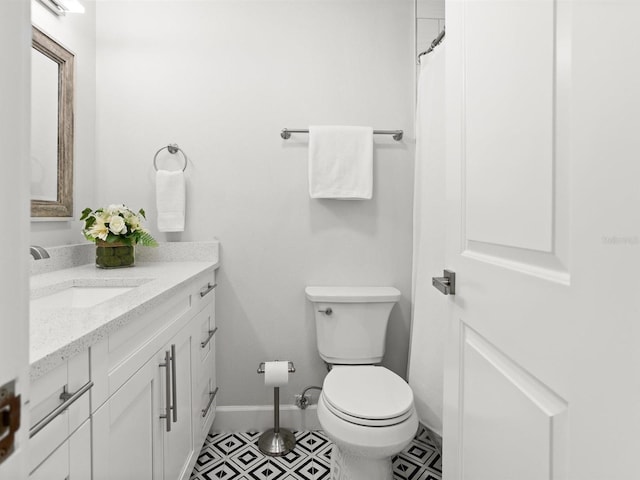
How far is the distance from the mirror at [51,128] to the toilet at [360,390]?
1.19 m

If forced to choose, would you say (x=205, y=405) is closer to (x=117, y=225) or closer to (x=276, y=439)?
(x=276, y=439)

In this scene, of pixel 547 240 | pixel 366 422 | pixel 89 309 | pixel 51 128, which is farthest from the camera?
pixel 51 128

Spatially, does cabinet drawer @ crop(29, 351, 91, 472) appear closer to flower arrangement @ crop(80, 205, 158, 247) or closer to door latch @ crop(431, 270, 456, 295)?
door latch @ crop(431, 270, 456, 295)

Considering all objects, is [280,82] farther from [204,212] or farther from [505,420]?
[505,420]

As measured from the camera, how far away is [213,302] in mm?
1857

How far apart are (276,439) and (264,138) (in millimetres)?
1504

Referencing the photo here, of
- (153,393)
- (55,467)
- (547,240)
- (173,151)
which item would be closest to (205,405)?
(153,393)

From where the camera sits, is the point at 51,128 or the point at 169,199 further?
the point at 169,199

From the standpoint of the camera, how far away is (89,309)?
0.89 meters

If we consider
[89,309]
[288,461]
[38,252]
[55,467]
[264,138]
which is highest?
[264,138]

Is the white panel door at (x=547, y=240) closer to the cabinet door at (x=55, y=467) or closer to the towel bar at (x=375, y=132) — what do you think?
the cabinet door at (x=55, y=467)

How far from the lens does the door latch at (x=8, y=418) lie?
0.86ft

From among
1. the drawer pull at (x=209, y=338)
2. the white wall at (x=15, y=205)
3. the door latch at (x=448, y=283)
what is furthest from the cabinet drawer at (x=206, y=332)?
the white wall at (x=15, y=205)

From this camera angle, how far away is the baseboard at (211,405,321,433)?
192 cm
